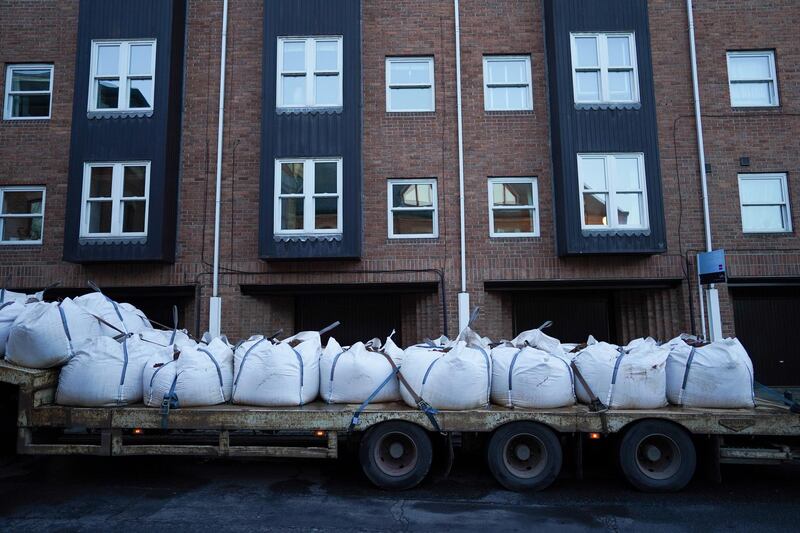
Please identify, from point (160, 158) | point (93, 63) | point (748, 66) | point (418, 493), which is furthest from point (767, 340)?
point (93, 63)

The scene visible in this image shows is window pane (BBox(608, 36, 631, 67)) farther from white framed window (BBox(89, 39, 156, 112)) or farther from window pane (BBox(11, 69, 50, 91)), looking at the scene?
window pane (BBox(11, 69, 50, 91))

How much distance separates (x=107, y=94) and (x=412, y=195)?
7323 millimetres

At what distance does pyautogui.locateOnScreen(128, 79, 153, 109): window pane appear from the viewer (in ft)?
37.6

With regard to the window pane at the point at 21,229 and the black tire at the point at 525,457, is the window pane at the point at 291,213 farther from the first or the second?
the black tire at the point at 525,457

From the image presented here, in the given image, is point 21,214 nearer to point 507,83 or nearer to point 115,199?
point 115,199

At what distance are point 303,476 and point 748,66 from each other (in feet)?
42.9

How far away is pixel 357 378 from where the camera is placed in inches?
241

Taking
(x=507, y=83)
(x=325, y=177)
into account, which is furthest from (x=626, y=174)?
(x=325, y=177)

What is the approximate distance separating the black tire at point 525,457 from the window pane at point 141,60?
11.0m

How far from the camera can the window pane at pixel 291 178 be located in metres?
11.2

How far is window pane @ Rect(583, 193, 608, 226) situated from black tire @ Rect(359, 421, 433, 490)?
7051mm

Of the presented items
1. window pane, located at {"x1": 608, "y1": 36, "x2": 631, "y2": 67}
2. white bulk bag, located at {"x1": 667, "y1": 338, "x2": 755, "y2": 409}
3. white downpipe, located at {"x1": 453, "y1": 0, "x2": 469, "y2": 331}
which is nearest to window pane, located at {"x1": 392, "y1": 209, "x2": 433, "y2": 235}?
white downpipe, located at {"x1": 453, "y1": 0, "x2": 469, "y2": 331}

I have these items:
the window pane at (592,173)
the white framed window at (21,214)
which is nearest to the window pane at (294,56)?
the white framed window at (21,214)

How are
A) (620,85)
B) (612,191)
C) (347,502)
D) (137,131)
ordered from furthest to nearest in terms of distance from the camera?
(620,85), (137,131), (612,191), (347,502)
